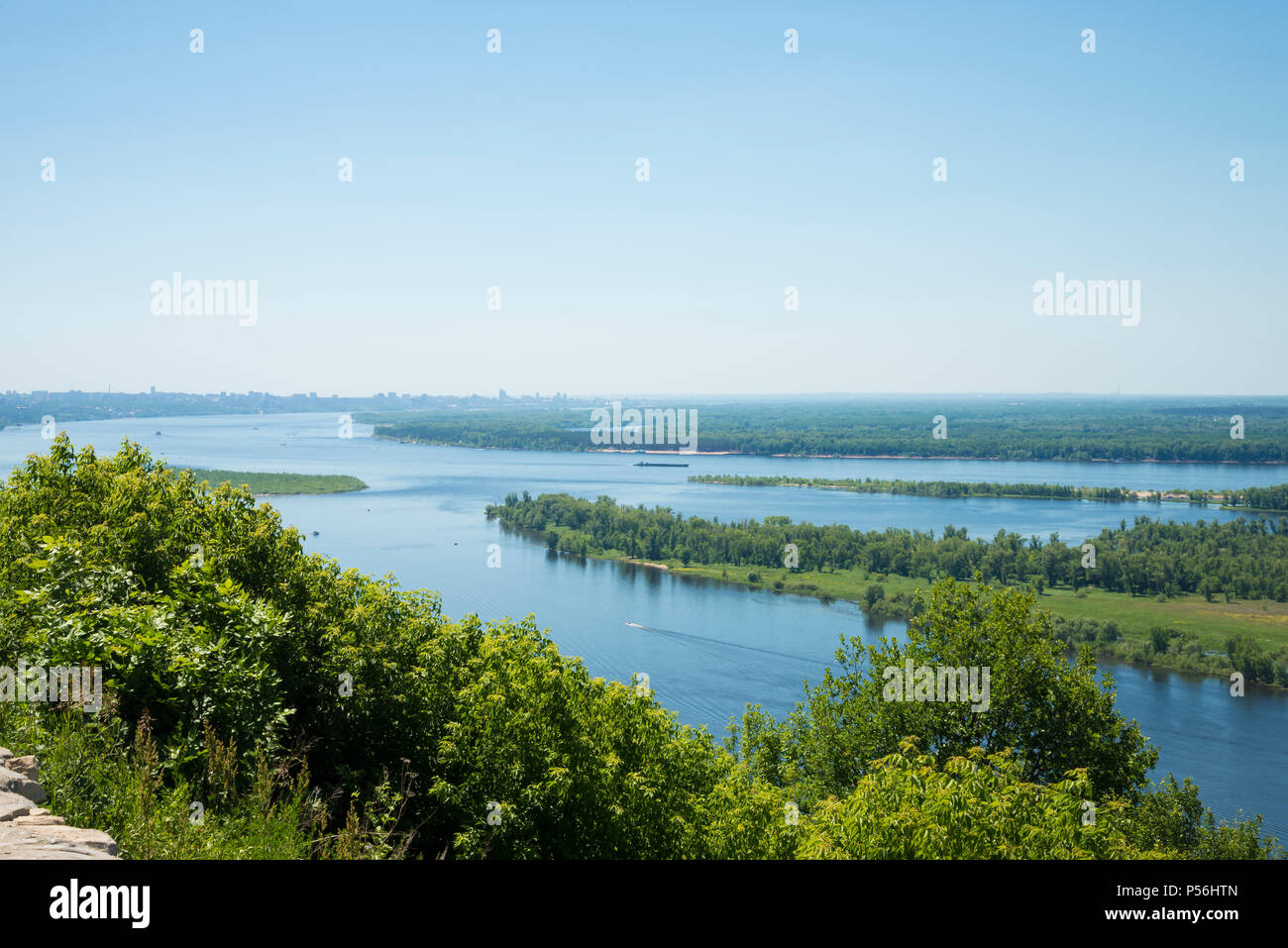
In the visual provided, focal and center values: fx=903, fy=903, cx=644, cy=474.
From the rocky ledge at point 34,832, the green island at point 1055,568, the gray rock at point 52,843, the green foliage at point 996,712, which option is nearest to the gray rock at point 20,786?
the rocky ledge at point 34,832

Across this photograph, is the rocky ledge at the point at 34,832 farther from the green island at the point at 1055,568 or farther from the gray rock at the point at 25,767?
the green island at the point at 1055,568

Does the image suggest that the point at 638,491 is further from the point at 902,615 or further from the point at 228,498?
the point at 228,498

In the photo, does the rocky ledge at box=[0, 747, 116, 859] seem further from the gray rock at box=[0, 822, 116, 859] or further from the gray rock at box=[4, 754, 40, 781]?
the gray rock at box=[4, 754, 40, 781]

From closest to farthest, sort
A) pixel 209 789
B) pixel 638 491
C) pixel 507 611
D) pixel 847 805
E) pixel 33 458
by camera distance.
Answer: pixel 209 789, pixel 847 805, pixel 33 458, pixel 507 611, pixel 638 491

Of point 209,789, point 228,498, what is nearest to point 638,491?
point 228,498

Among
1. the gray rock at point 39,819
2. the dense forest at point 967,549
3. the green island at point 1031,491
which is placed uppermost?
the gray rock at point 39,819

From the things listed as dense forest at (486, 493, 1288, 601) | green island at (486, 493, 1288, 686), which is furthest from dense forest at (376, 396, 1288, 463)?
green island at (486, 493, 1288, 686)

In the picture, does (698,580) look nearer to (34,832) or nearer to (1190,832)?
(1190,832)
